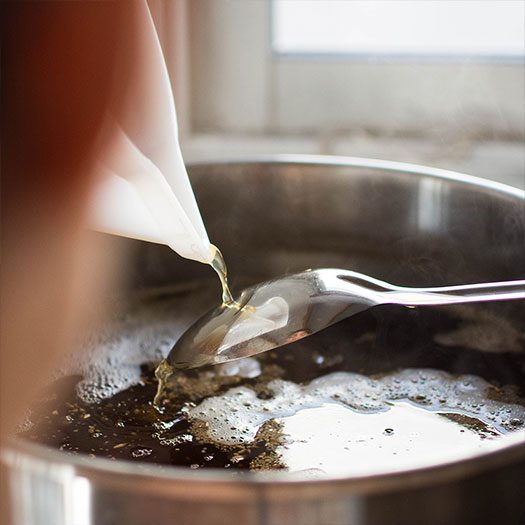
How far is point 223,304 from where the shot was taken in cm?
46

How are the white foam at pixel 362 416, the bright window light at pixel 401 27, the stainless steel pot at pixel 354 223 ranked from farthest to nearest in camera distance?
the bright window light at pixel 401 27 → the stainless steel pot at pixel 354 223 → the white foam at pixel 362 416

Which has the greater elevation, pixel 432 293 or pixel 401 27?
pixel 401 27

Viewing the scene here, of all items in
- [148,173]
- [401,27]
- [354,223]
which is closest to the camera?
[148,173]

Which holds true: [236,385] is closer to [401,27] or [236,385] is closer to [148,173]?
[148,173]

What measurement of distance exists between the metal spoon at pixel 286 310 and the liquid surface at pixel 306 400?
1.4 inches

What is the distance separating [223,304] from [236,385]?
49 millimetres

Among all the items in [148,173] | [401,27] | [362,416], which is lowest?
[362,416]

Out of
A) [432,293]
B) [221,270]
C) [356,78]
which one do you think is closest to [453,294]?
[432,293]

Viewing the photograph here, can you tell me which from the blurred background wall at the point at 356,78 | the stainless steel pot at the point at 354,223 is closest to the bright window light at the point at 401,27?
the blurred background wall at the point at 356,78

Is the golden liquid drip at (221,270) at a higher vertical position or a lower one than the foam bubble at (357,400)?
higher

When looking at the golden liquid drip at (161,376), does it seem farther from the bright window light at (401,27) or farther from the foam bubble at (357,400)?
the bright window light at (401,27)

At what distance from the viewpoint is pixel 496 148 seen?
834mm

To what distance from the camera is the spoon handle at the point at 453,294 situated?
0.42 metres

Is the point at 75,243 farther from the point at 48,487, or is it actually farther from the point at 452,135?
the point at 452,135
